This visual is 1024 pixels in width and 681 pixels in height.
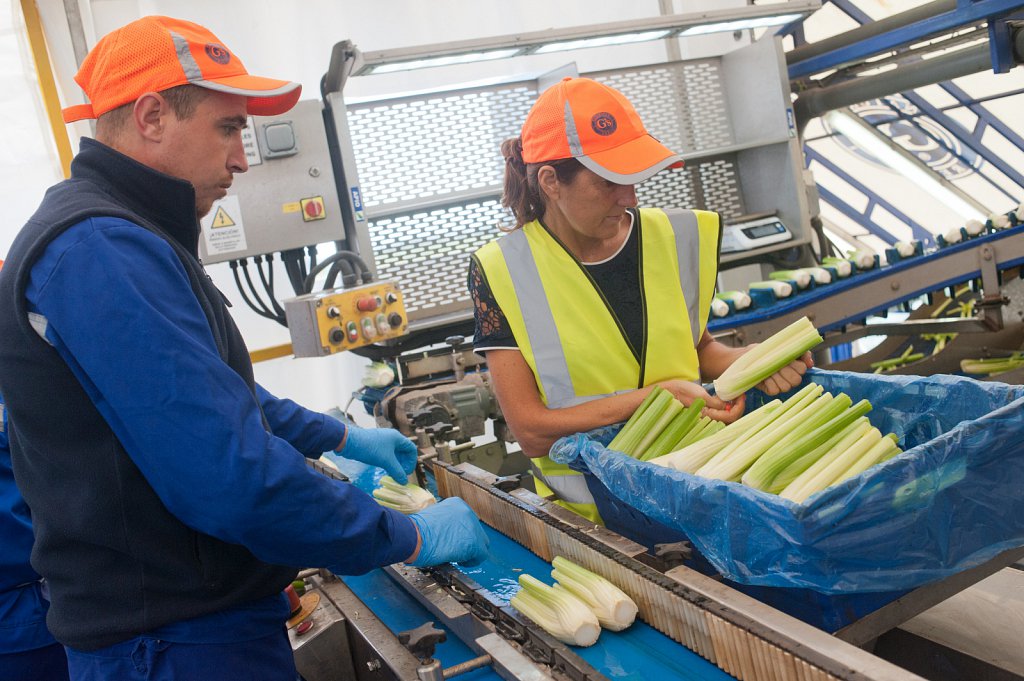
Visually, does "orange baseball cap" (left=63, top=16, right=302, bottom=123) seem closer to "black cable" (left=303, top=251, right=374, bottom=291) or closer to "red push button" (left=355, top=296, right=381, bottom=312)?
"red push button" (left=355, top=296, right=381, bottom=312)

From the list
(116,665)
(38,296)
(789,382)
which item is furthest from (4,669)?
(789,382)

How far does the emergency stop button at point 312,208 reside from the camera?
3.77 metres

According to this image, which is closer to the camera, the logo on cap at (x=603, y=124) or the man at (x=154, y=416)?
the man at (x=154, y=416)

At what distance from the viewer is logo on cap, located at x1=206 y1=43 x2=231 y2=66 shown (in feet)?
4.09

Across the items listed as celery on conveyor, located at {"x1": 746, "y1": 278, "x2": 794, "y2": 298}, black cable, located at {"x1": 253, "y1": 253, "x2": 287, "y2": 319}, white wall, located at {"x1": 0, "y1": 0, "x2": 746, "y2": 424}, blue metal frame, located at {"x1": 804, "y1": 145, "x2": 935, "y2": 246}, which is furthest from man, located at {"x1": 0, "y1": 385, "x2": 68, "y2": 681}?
blue metal frame, located at {"x1": 804, "y1": 145, "x2": 935, "y2": 246}

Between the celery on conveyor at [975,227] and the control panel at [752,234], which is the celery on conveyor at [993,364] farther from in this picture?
the control panel at [752,234]

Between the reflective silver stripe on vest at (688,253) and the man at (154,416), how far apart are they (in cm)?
107

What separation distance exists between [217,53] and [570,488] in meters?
1.20

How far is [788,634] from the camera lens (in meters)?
1.11

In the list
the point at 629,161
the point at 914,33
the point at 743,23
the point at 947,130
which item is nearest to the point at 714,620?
the point at 629,161

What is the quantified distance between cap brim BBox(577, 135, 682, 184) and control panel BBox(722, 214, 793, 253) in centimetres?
267

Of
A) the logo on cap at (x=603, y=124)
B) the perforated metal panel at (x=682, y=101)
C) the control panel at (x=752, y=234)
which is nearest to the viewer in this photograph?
the logo on cap at (x=603, y=124)

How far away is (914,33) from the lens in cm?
396

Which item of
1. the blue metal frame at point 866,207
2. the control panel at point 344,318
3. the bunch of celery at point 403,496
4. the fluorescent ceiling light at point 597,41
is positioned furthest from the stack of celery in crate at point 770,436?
the blue metal frame at point 866,207
